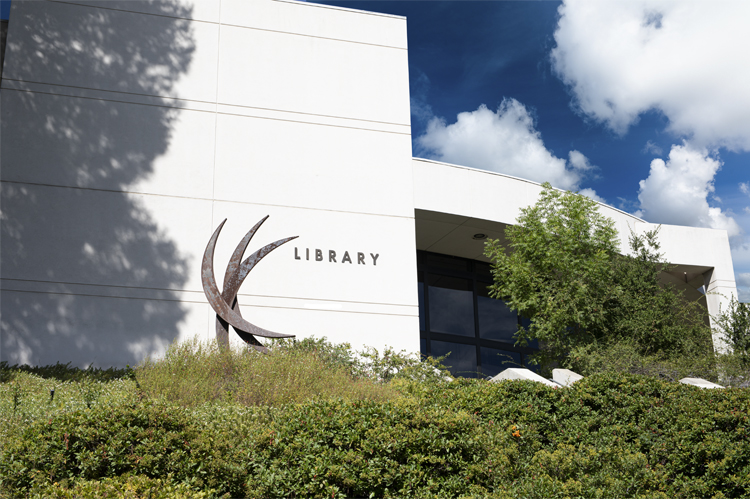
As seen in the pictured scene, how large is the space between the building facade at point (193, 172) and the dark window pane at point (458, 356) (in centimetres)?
540

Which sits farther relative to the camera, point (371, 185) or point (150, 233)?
point (371, 185)

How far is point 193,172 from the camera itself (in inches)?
495

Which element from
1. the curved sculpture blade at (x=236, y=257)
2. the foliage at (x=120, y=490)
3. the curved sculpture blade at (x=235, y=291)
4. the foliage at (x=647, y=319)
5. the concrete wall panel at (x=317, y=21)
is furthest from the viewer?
the foliage at (x=647, y=319)

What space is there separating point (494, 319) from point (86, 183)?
44.6ft

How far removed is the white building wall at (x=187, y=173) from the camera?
37.8ft

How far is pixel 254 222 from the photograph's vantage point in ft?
41.3

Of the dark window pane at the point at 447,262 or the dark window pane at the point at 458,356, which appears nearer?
the dark window pane at the point at 458,356

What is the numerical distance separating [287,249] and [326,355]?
2.78 meters

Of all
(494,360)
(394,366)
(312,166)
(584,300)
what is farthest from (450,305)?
(312,166)

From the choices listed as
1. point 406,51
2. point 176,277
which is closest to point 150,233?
point 176,277

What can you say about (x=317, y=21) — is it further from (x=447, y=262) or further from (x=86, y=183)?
(x=447, y=262)

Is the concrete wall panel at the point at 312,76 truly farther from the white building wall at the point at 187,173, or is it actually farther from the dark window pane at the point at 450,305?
the dark window pane at the point at 450,305

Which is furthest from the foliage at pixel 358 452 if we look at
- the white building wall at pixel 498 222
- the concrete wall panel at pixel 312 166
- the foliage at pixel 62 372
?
the white building wall at pixel 498 222

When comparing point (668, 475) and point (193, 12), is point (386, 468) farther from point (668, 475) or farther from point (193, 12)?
point (193, 12)
